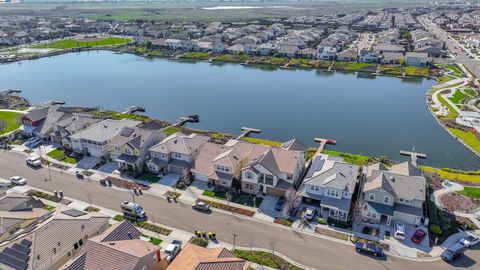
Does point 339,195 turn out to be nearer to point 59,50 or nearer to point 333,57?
point 333,57

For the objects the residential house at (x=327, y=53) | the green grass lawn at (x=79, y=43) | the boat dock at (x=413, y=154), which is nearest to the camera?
the boat dock at (x=413, y=154)

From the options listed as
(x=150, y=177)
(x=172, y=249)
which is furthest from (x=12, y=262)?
(x=150, y=177)

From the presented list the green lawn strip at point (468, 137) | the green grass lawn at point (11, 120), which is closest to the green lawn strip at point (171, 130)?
the green grass lawn at point (11, 120)

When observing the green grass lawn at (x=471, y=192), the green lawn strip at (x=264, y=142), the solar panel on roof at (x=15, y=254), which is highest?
the solar panel on roof at (x=15, y=254)

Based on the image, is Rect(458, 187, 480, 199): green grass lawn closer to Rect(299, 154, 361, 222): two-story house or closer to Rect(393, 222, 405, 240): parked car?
Rect(393, 222, 405, 240): parked car

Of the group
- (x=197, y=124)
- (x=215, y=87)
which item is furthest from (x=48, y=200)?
(x=215, y=87)

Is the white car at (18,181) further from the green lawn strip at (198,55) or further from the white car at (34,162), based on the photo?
the green lawn strip at (198,55)
